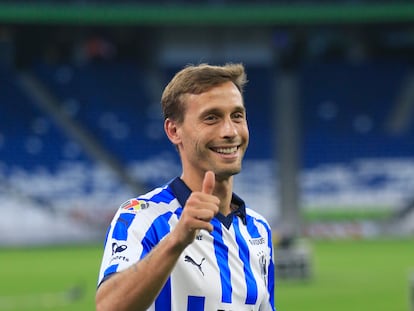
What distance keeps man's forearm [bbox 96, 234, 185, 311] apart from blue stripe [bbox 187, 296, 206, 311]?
45 cm

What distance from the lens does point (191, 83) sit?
4473 millimetres

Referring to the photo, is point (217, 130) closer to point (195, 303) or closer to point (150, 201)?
point (150, 201)

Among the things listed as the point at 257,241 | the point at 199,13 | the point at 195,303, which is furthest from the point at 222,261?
the point at 199,13

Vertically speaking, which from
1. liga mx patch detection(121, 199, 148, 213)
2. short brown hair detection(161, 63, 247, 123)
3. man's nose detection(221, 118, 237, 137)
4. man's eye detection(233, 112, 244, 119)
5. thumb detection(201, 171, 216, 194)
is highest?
short brown hair detection(161, 63, 247, 123)

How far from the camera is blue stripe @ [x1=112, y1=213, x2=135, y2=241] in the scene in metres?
4.47

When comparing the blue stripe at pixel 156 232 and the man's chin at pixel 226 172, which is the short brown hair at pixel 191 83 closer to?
the man's chin at pixel 226 172

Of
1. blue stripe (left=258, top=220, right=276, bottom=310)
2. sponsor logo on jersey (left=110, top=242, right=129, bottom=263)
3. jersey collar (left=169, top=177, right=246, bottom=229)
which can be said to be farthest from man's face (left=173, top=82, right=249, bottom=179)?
blue stripe (left=258, top=220, right=276, bottom=310)

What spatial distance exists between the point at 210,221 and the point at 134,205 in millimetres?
369

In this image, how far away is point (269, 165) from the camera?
42562 mm

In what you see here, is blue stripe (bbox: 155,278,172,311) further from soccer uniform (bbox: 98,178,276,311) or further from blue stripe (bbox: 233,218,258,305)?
blue stripe (bbox: 233,218,258,305)

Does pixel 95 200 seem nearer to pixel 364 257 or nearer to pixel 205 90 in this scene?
pixel 364 257

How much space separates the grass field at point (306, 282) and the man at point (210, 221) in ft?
42.4

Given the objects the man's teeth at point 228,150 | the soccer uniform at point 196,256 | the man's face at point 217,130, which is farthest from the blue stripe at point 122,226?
the man's teeth at point 228,150

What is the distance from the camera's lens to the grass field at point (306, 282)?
18672 mm
